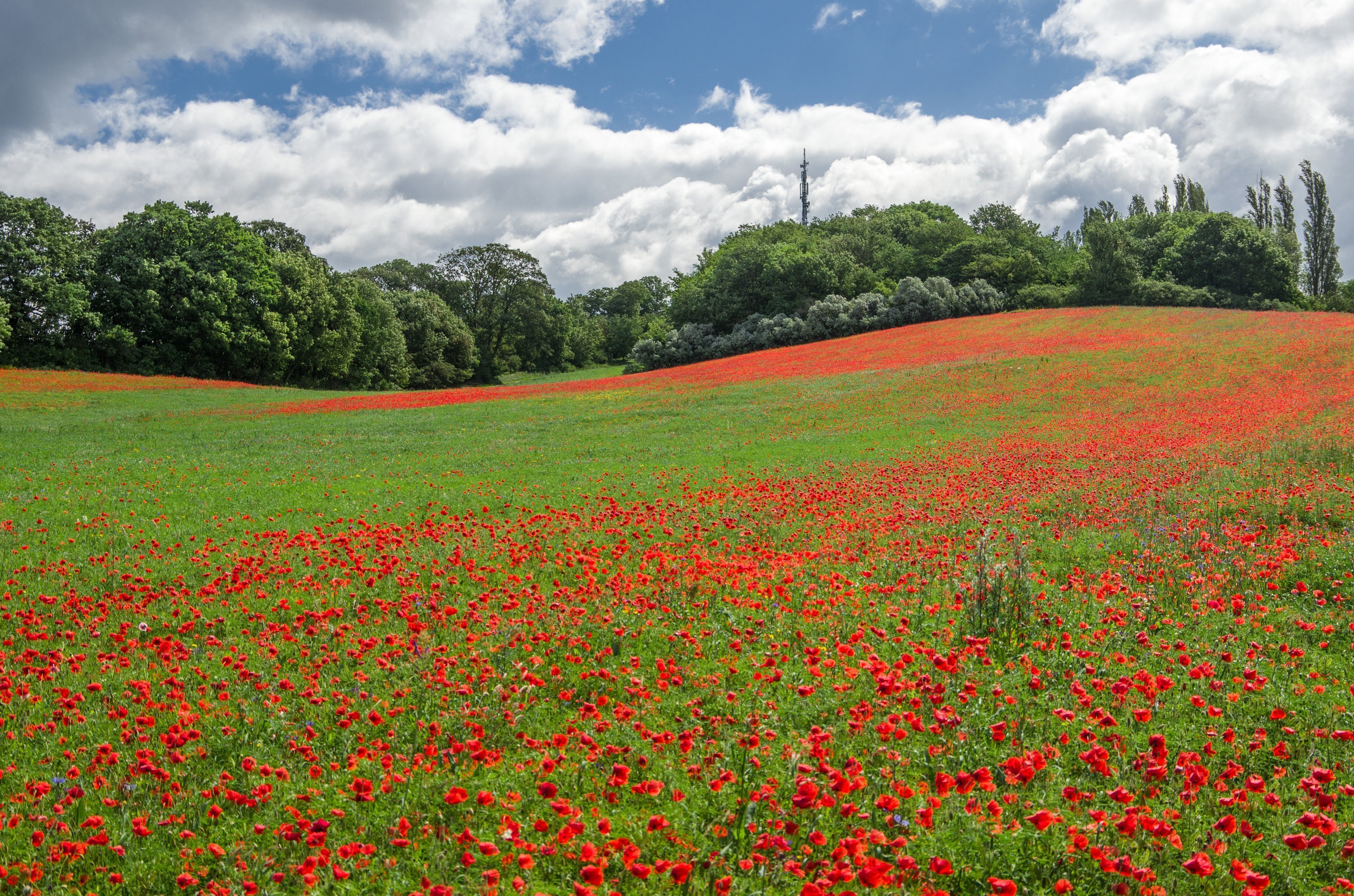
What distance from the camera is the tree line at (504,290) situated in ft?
159

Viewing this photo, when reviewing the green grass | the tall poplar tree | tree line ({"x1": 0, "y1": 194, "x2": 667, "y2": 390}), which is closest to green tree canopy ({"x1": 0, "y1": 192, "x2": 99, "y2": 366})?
tree line ({"x1": 0, "y1": 194, "x2": 667, "y2": 390})

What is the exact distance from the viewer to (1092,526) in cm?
1086

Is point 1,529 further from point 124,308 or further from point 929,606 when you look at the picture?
point 124,308

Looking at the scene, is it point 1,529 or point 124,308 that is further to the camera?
point 124,308

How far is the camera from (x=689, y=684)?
240 inches

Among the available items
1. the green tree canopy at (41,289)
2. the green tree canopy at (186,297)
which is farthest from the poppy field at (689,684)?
the green tree canopy at (186,297)

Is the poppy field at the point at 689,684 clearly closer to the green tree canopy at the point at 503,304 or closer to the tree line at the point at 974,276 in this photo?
the tree line at the point at 974,276

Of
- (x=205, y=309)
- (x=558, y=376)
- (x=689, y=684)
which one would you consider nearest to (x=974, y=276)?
(x=558, y=376)

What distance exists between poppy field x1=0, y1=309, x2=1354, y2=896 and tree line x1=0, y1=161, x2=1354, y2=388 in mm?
40491

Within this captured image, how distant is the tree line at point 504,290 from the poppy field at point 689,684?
133 ft

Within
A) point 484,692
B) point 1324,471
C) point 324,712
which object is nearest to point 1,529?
point 324,712

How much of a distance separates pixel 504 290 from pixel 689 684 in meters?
88.6

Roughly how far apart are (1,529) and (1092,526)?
16024 mm

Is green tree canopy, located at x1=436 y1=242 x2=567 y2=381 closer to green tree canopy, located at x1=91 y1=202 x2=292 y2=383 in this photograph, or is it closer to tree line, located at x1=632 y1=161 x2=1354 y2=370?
tree line, located at x1=632 y1=161 x2=1354 y2=370
